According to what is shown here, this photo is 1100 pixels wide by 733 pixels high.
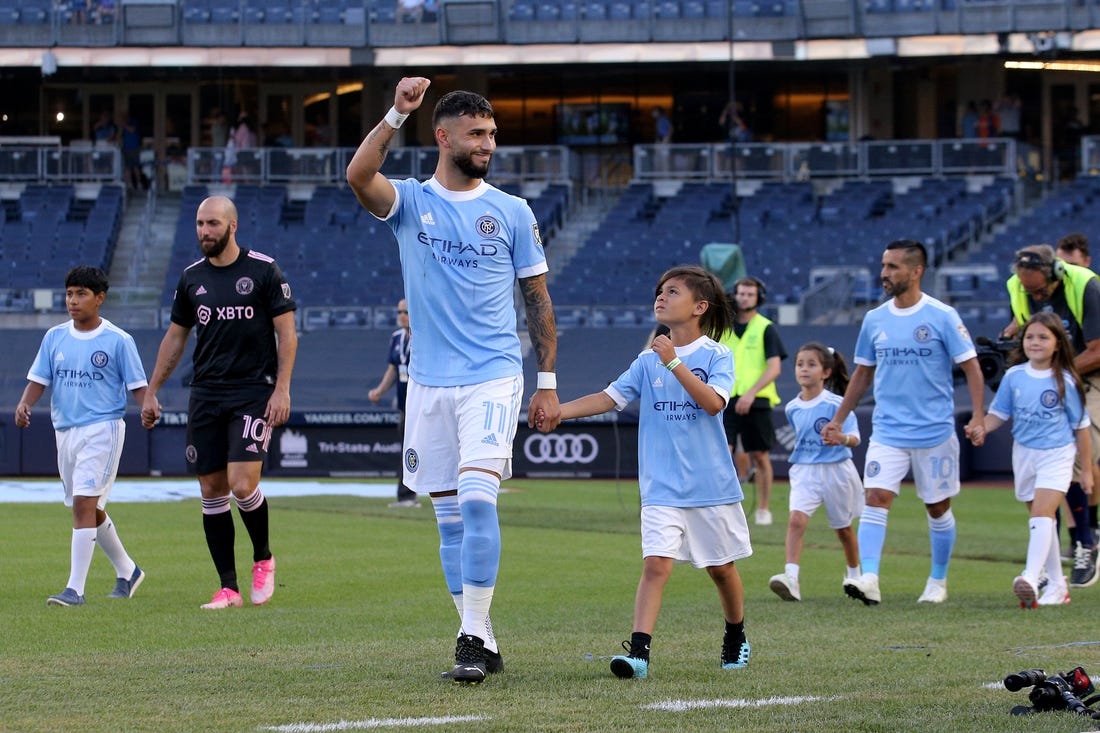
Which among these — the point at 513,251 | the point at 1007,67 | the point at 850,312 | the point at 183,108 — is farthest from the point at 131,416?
the point at 1007,67

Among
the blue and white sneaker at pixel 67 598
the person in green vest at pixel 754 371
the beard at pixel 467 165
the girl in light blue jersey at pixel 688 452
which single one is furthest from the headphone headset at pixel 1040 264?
the blue and white sneaker at pixel 67 598

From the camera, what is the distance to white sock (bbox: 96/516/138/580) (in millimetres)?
9891

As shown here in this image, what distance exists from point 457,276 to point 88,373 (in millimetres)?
3904

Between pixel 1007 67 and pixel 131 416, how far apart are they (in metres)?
25.3

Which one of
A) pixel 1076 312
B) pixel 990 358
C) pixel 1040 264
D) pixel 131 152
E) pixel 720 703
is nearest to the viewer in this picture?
pixel 720 703

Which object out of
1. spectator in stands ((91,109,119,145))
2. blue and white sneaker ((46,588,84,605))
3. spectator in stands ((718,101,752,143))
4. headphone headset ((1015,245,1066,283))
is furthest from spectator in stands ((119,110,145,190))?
headphone headset ((1015,245,1066,283))

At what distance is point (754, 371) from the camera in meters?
15.4

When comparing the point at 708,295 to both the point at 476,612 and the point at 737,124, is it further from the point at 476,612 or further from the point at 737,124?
the point at 737,124

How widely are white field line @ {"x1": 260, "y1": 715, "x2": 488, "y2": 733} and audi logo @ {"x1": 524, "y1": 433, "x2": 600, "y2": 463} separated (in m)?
18.5

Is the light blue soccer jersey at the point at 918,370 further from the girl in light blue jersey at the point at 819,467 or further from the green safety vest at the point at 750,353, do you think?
the green safety vest at the point at 750,353

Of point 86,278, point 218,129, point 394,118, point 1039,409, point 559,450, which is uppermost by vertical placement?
point 218,129

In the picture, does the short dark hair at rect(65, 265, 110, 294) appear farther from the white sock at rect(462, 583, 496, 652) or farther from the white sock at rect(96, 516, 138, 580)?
the white sock at rect(462, 583, 496, 652)

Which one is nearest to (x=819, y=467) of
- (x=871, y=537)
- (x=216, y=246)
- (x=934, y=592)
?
(x=871, y=537)

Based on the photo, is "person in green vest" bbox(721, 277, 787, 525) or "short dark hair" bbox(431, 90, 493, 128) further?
"person in green vest" bbox(721, 277, 787, 525)
